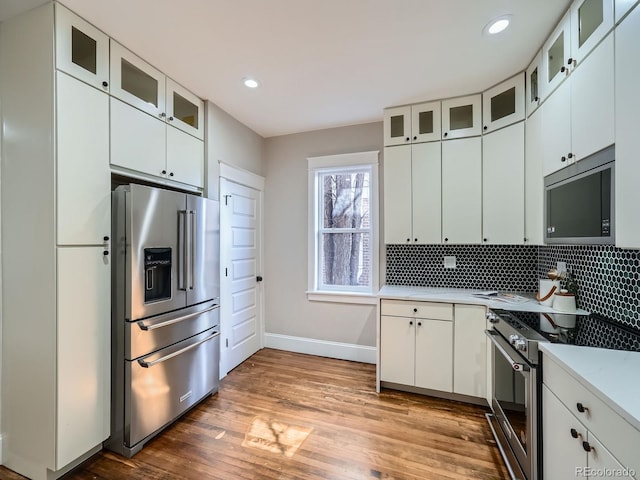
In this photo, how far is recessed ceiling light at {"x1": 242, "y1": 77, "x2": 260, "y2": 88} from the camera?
8.00ft

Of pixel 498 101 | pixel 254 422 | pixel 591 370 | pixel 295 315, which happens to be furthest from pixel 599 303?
pixel 295 315

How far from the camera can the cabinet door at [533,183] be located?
7.05 feet

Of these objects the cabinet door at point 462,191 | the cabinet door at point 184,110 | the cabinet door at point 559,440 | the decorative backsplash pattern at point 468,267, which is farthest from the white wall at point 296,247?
the cabinet door at point 559,440

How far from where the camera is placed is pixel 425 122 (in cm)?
283

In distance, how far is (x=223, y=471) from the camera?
1.75 meters

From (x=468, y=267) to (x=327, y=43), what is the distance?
2.46 metres

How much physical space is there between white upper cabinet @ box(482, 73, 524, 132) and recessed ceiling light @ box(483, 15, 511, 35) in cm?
70

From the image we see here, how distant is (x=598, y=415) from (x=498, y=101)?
8.23 feet

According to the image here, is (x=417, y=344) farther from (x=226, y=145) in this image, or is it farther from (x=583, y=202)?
(x=226, y=145)

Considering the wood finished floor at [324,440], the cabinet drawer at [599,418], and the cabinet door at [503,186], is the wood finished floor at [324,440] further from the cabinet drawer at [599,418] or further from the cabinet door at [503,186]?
the cabinet door at [503,186]

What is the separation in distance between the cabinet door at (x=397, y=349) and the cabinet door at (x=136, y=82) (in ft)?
8.71

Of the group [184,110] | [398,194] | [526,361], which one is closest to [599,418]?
[526,361]

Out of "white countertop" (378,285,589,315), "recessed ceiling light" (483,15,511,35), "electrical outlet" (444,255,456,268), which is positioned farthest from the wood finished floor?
"recessed ceiling light" (483,15,511,35)

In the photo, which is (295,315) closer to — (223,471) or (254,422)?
(254,422)
